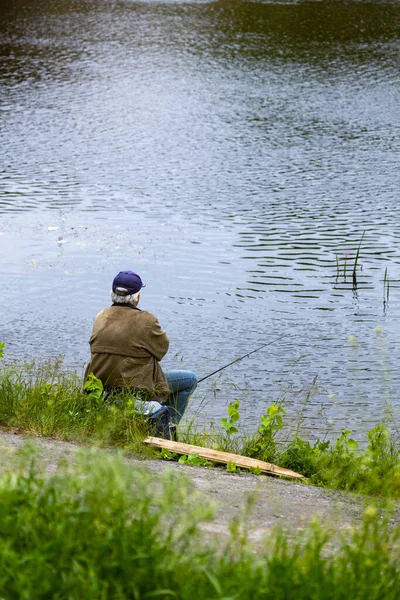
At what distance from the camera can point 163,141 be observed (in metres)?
23.3

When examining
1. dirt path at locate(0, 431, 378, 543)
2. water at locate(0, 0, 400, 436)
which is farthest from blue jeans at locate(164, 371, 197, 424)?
dirt path at locate(0, 431, 378, 543)

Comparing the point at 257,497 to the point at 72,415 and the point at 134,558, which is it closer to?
the point at 134,558

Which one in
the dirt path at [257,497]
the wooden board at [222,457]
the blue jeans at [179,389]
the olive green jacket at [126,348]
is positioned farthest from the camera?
the blue jeans at [179,389]

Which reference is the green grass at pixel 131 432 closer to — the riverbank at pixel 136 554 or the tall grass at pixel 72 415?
the tall grass at pixel 72 415

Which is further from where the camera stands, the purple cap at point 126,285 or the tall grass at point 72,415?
the purple cap at point 126,285

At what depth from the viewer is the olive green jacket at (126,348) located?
24.5ft

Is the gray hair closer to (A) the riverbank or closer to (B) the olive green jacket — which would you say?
(B) the olive green jacket

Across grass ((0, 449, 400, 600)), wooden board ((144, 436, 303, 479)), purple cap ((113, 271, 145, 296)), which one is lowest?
wooden board ((144, 436, 303, 479))

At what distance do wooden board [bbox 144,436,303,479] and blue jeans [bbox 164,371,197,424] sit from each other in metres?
1.06

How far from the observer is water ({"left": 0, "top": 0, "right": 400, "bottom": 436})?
11.6 m

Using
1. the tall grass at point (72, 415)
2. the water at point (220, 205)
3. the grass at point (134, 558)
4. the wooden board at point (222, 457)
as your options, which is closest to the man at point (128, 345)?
the tall grass at point (72, 415)

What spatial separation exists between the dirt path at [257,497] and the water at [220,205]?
1033mm

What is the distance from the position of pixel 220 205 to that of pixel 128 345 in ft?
35.6

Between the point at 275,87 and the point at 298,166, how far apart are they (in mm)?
8942
